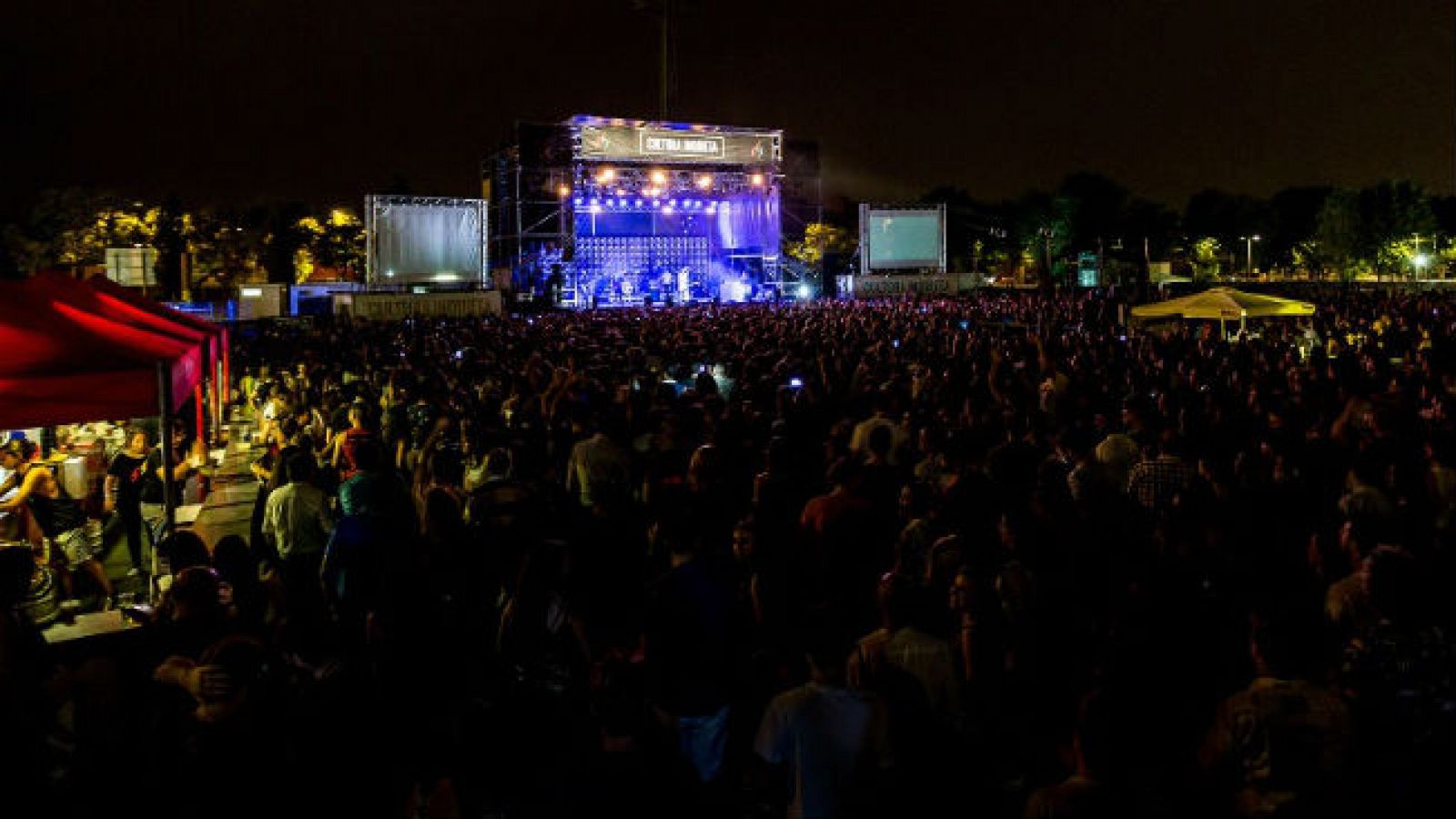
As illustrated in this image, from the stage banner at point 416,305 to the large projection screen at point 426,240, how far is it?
2.42m

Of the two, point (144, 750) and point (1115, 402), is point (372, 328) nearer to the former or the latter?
point (1115, 402)

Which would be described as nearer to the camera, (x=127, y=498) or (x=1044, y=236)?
(x=127, y=498)

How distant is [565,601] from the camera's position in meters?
4.39

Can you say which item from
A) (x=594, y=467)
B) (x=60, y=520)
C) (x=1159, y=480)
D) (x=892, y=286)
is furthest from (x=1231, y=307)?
(x=892, y=286)

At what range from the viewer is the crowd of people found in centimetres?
309

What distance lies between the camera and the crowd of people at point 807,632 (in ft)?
10.1

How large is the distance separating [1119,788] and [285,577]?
4.59 metres

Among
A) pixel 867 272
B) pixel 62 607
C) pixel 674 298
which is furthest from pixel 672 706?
pixel 867 272

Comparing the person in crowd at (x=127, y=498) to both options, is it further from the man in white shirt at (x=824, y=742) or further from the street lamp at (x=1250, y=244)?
the street lamp at (x=1250, y=244)

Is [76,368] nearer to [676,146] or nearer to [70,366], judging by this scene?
[70,366]

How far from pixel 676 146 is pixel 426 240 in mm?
11371

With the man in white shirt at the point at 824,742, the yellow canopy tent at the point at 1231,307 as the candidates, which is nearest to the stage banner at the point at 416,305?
the yellow canopy tent at the point at 1231,307

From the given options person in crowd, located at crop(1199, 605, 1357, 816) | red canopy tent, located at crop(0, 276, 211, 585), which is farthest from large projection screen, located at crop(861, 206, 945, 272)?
person in crowd, located at crop(1199, 605, 1357, 816)

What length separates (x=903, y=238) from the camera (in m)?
50.8
